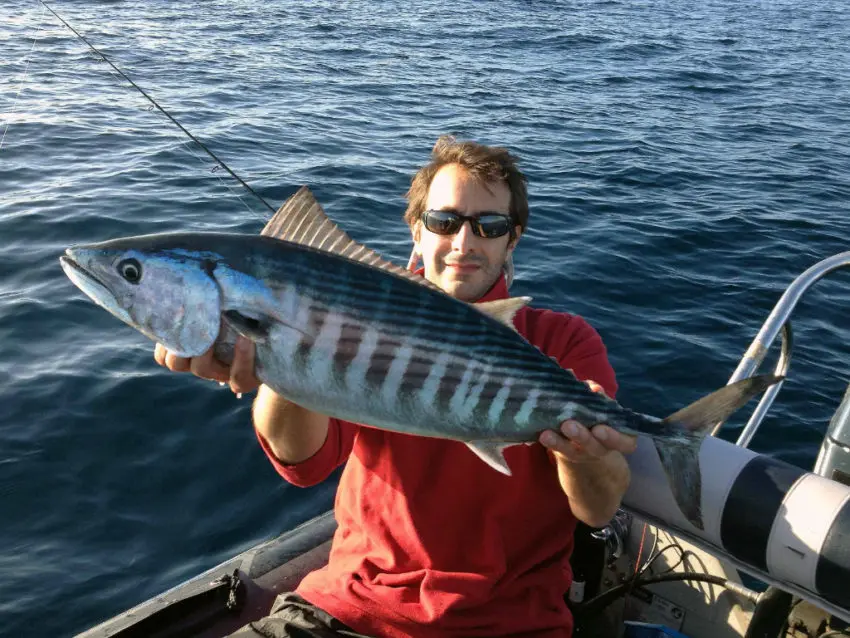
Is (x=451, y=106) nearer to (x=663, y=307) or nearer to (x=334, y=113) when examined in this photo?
(x=334, y=113)

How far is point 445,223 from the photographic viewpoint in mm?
3590

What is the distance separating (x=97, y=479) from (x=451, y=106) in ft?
40.9

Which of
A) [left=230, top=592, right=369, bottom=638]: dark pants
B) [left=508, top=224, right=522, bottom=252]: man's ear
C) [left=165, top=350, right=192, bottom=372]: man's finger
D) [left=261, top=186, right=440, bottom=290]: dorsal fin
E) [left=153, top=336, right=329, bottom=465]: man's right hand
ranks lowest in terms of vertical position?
[left=230, top=592, right=369, bottom=638]: dark pants

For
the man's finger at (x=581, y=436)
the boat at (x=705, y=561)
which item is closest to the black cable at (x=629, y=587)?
the boat at (x=705, y=561)

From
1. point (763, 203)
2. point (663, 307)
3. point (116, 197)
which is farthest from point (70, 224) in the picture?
A: point (763, 203)

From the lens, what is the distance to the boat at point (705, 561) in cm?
318

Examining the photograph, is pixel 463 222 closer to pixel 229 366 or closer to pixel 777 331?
pixel 229 366

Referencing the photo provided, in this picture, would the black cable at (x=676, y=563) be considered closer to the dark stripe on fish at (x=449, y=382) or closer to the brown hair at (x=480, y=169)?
the brown hair at (x=480, y=169)

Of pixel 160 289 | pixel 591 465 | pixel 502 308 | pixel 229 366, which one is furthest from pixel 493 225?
pixel 160 289

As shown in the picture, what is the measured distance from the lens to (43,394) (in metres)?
6.87

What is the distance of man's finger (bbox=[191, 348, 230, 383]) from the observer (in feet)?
8.61

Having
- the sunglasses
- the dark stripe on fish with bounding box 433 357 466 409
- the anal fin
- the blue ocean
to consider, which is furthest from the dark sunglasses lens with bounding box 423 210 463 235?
the blue ocean

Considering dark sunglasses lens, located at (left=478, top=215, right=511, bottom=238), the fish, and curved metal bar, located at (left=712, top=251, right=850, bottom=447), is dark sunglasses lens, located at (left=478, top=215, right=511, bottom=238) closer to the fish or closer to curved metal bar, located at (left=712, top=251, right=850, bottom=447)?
the fish

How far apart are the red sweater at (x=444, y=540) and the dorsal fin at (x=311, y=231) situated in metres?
0.97
